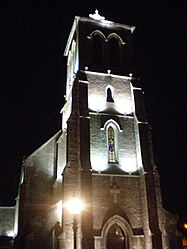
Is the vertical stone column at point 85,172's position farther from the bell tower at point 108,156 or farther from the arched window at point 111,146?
the arched window at point 111,146

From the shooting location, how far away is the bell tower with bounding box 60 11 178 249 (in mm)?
22062

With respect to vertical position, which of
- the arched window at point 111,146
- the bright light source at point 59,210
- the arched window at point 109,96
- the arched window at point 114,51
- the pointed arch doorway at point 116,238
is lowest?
the pointed arch doorway at point 116,238

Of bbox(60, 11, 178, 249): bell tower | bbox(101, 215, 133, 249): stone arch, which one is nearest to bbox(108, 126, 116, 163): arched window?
bbox(60, 11, 178, 249): bell tower

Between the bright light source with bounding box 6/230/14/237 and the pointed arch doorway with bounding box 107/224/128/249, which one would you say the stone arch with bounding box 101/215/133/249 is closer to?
the pointed arch doorway with bounding box 107/224/128/249

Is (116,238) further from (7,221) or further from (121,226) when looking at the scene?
(7,221)

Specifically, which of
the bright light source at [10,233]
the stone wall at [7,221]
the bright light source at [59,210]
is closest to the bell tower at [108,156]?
the bright light source at [59,210]

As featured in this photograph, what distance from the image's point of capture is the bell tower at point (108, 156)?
22.1 metres

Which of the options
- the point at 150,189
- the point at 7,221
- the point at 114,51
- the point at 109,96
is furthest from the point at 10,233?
the point at 114,51

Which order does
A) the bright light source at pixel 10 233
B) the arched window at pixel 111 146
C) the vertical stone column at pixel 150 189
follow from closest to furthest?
the vertical stone column at pixel 150 189
the arched window at pixel 111 146
the bright light source at pixel 10 233

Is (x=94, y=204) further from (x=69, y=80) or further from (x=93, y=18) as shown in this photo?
(x=93, y=18)

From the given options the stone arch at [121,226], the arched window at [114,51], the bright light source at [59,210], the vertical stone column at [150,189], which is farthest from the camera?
the arched window at [114,51]

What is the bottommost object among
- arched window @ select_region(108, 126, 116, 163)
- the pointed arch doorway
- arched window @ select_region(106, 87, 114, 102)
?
the pointed arch doorway

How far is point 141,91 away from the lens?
90.3 ft

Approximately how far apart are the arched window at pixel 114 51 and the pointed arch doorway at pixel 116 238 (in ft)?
47.5
